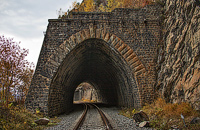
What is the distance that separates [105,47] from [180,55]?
5.21 m

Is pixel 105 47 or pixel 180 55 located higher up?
pixel 105 47

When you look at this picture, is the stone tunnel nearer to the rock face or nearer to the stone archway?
the stone archway

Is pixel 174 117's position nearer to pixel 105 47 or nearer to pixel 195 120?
pixel 195 120

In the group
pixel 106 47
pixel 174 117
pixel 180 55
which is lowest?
pixel 174 117

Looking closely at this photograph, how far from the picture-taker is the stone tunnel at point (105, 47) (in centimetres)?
973

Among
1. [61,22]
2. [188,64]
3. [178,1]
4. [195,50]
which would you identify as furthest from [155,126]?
[61,22]

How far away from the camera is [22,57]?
12.0 m

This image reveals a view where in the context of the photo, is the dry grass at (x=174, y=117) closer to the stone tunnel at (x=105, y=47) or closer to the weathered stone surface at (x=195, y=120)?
the weathered stone surface at (x=195, y=120)

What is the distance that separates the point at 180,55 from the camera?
26.4 feet

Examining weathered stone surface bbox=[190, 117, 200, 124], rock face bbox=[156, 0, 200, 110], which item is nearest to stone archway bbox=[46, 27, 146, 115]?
rock face bbox=[156, 0, 200, 110]

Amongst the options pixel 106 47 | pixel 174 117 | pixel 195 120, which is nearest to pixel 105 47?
pixel 106 47

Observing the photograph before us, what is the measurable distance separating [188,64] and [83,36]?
22.5ft

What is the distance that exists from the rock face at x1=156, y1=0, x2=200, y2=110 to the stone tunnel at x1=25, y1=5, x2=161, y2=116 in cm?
99

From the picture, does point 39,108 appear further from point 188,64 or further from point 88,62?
point 188,64
